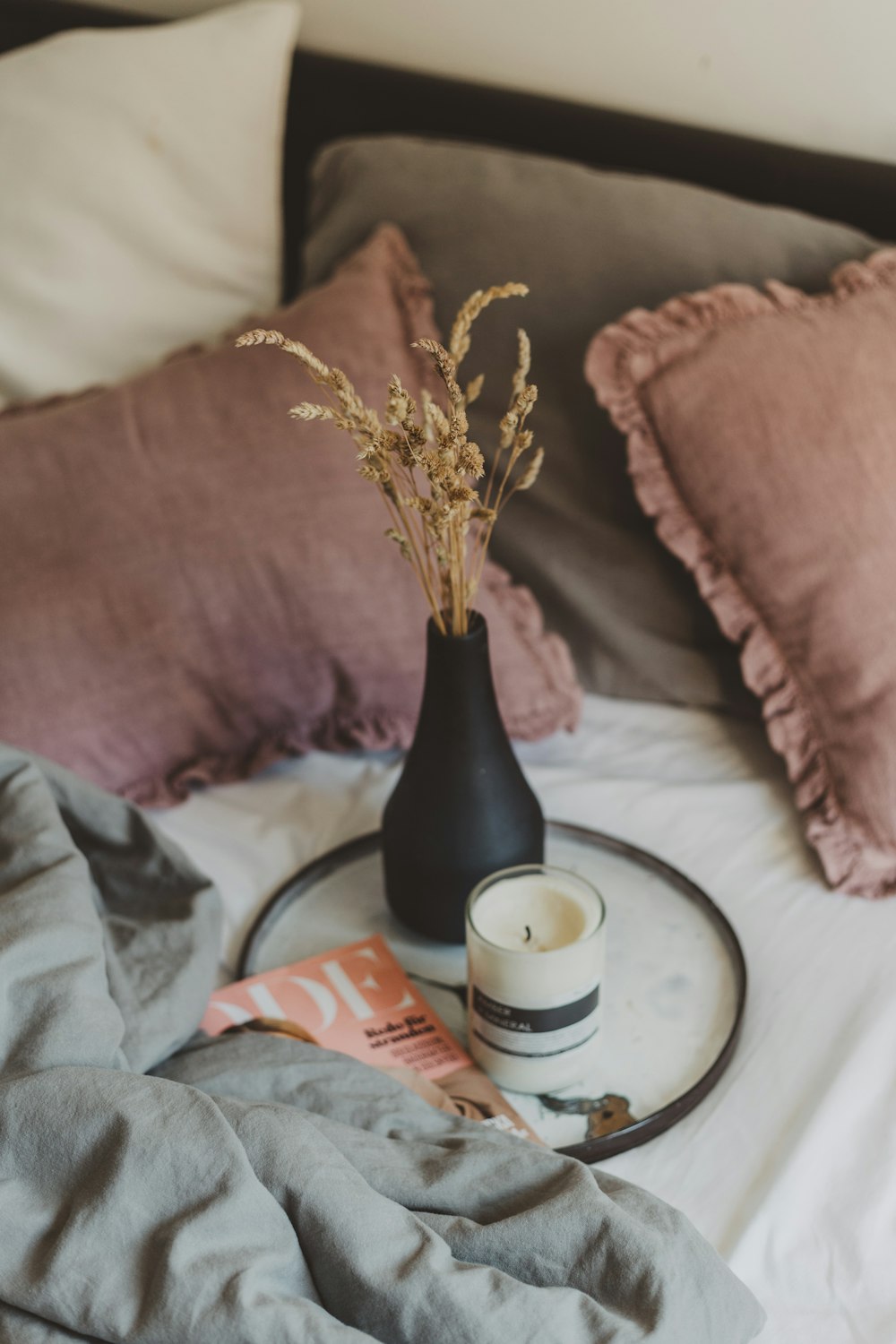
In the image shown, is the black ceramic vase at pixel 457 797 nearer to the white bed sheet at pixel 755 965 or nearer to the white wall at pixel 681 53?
the white bed sheet at pixel 755 965

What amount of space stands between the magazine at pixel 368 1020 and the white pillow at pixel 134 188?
0.73 meters

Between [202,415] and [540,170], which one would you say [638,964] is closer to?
[202,415]

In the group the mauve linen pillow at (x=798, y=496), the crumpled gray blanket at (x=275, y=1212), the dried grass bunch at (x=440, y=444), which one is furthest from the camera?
the mauve linen pillow at (x=798, y=496)

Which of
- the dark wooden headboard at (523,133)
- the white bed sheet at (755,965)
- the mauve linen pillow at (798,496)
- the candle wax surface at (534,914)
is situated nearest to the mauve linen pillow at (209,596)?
the white bed sheet at (755,965)

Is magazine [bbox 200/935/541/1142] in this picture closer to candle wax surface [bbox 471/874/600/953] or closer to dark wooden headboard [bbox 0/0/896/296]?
candle wax surface [bbox 471/874/600/953]

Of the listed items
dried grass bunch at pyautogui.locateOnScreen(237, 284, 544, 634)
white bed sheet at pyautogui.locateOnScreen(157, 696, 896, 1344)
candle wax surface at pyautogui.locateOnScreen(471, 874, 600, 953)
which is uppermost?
dried grass bunch at pyautogui.locateOnScreen(237, 284, 544, 634)

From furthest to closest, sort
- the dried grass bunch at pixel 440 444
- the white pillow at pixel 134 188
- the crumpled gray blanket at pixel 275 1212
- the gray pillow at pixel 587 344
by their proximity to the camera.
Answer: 1. the white pillow at pixel 134 188
2. the gray pillow at pixel 587 344
3. the dried grass bunch at pixel 440 444
4. the crumpled gray blanket at pixel 275 1212

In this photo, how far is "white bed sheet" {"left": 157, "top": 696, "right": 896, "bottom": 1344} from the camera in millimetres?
679

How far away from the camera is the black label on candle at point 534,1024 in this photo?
737 mm

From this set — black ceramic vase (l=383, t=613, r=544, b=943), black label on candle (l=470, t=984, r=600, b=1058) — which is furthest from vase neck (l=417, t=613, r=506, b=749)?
black label on candle (l=470, t=984, r=600, b=1058)

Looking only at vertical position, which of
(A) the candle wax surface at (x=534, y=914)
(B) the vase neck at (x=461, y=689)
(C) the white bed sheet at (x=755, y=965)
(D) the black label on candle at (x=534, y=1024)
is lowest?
(C) the white bed sheet at (x=755, y=965)

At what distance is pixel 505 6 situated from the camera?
4.27ft

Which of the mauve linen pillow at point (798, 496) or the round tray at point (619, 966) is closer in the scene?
the round tray at point (619, 966)

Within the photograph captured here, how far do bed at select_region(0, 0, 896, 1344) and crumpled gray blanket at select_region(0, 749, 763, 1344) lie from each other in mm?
103
